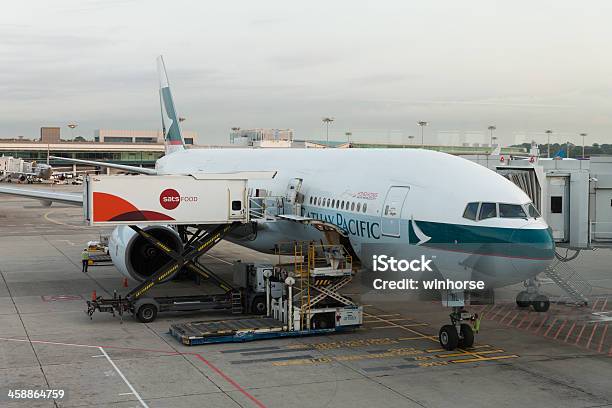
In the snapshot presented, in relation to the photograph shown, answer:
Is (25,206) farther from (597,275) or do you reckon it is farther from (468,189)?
(468,189)

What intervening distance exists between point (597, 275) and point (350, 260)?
13.8m

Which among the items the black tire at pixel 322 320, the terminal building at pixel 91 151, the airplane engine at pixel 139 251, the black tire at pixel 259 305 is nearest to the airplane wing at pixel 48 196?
the airplane engine at pixel 139 251

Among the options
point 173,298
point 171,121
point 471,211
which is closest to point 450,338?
point 471,211

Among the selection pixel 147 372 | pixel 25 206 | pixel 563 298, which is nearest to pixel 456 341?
pixel 147 372

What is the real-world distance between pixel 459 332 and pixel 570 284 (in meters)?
10.2

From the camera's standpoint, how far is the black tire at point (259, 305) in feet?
63.2

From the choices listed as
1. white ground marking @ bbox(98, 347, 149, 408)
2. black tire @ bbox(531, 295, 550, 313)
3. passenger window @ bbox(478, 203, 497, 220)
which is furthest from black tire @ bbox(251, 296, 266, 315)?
black tire @ bbox(531, 295, 550, 313)

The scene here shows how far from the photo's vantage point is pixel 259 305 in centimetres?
1931

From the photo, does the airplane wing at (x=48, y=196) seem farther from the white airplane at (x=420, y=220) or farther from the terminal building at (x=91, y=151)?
the terminal building at (x=91, y=151)

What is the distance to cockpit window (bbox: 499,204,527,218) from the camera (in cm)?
1436

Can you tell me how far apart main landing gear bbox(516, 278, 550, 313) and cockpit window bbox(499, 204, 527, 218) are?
682cm

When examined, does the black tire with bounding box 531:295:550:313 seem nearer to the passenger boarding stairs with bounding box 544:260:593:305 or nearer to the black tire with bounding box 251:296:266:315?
the passenger boarding stairs with bounding box 544:260:593:305

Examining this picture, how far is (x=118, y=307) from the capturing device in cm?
1858

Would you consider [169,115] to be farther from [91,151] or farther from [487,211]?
[91,151]
